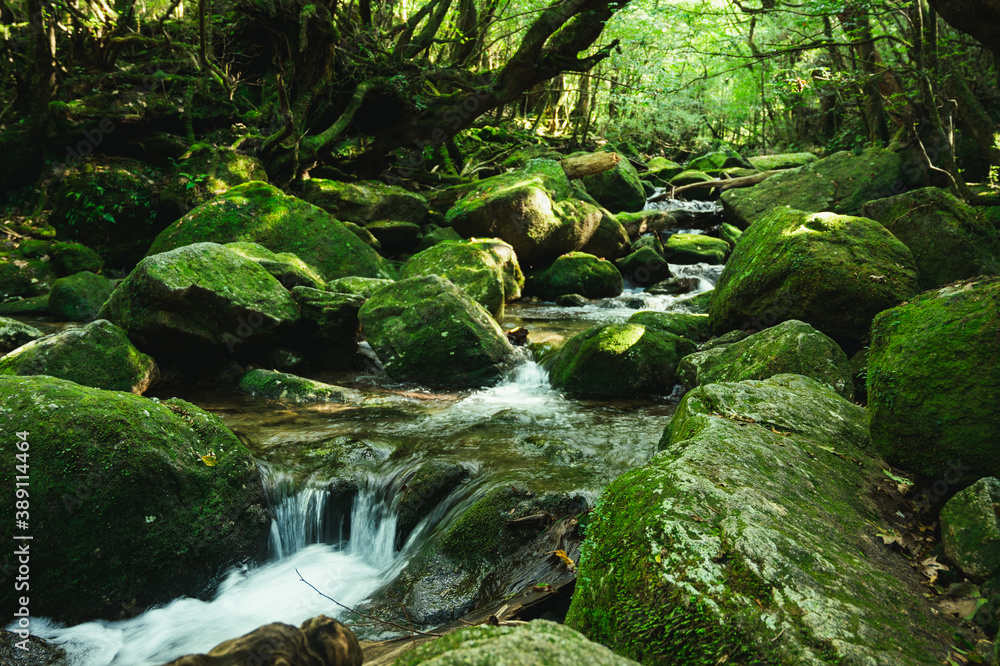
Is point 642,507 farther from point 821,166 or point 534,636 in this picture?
point 821,166

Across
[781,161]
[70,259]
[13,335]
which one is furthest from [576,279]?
[781,161]

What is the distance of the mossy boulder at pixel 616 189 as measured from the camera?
1822cm

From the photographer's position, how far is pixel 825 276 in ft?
19.7

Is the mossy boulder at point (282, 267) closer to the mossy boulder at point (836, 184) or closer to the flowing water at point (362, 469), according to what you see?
the flowing water at point (362, 469)

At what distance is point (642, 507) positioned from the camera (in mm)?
2211

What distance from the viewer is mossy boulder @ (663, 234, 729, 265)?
1490cm

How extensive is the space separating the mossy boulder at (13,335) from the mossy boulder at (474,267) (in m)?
5.24

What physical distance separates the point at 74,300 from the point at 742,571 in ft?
33.9

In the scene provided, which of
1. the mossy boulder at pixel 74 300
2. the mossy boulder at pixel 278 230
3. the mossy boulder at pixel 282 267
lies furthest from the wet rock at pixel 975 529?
the mossy boulder at pixel 74 300

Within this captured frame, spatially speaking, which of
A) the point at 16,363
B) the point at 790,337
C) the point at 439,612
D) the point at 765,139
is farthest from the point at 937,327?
the point at 765,139

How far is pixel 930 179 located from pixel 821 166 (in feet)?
8.40

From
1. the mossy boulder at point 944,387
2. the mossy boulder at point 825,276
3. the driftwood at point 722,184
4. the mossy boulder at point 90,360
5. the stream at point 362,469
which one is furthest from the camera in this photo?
the driftwood at point 722,184

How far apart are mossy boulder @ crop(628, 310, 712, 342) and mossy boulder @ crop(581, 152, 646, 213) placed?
10736mm

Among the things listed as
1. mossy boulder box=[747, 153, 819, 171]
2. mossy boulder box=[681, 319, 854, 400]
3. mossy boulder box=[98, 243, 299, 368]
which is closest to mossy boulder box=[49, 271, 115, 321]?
mossy boulder box=[98, 243, 299, 368]
